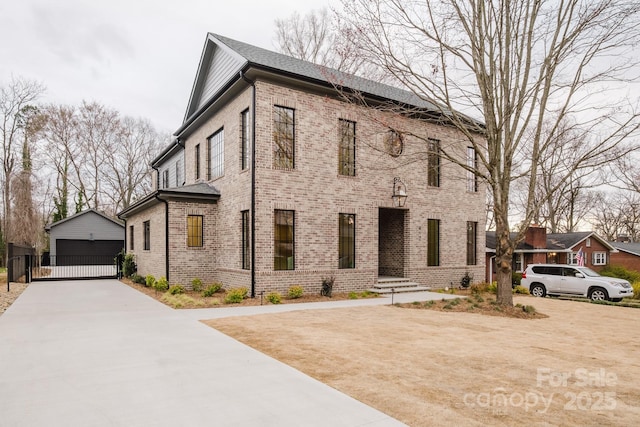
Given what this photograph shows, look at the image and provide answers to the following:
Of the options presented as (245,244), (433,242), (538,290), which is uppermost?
(245,244)

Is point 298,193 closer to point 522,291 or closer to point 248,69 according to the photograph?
point 248,69

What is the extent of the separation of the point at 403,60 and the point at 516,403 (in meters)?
9.80

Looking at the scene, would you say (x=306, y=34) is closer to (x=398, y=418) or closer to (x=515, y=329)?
(x=515, y=329)

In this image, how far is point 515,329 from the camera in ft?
27.5

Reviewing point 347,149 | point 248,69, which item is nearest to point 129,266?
point 248,69

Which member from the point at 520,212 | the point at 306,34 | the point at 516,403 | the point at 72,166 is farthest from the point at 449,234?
the point at 72,166

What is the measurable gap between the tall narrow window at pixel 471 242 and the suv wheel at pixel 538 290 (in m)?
2.61

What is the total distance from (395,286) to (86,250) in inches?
1086

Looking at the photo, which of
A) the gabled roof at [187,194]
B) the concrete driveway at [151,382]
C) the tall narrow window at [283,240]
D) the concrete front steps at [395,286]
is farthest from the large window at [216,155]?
the concrete driveway at [151,382]

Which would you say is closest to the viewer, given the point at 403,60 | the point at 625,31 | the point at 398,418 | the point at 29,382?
the point at 398,418

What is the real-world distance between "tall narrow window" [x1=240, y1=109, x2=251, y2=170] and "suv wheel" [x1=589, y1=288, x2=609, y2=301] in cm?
1472

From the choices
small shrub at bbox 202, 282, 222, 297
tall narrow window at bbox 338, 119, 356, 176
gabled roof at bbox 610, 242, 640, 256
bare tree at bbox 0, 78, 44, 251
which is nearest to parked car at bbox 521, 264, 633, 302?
tall narrow window at bbox 338, 119, 356, 176

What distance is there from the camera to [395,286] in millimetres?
14500

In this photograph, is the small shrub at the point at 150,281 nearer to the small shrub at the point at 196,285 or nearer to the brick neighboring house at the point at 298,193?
the brick neighboring house at the point at 298,193
